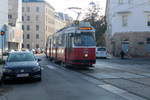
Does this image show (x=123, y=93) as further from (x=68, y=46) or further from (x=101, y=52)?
(x=101, y=52)

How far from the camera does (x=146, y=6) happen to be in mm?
47219

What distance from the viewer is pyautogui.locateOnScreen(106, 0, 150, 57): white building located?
47062mm

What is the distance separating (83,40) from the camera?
21.7 meters

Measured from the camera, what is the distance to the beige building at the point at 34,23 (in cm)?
10775

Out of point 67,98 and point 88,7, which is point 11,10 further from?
point 67,98

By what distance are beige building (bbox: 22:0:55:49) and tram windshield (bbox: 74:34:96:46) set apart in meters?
86.8

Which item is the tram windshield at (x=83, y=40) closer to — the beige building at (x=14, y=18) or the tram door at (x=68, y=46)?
the tram door at (x=68, y=46)

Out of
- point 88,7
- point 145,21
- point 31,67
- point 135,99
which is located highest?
point 88,7

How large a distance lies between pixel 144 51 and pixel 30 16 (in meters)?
68.6

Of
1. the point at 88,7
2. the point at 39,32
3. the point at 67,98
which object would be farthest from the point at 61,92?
the point at 39,32

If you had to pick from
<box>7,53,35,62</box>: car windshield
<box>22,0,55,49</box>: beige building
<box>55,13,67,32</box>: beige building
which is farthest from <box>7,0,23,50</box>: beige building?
<box>7,53,35,62</box>: car windshield

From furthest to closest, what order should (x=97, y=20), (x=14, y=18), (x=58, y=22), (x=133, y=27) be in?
(x=58, y=22) < (x=14, y=18) < (x=97, y=20) < (x=133, y=27)

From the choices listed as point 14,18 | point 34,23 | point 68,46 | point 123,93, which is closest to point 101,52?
point 68,46

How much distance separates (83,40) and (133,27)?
2795 cm
